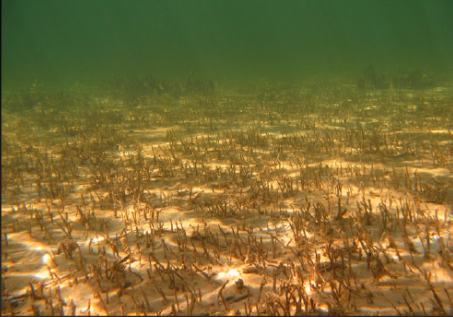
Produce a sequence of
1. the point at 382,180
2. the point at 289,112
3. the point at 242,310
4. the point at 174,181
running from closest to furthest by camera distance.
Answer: the point at 242,310, the point at 382,180, the point at 174,181, the point at 289,112

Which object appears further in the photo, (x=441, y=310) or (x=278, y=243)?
(x=278, y=243)

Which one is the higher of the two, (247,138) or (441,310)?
(247,138)

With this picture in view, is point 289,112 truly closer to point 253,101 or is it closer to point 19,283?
point 253,101

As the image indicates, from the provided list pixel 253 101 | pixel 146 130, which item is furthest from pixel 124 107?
pixel 253 101

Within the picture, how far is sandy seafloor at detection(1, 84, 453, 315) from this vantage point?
2.46 metres

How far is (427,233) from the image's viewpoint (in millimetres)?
2910

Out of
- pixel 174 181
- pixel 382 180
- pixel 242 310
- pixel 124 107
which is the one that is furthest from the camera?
pixel 124 107

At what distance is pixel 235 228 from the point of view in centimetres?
357

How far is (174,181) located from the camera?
17.0 feet

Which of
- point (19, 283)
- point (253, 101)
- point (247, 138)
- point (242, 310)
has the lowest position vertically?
point (242, 310)

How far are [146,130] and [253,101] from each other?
264 inches

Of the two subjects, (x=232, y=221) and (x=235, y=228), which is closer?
(x=235, y=228)

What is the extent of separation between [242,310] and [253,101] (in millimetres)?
12747

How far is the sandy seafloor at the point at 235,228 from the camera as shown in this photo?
2.46 m
